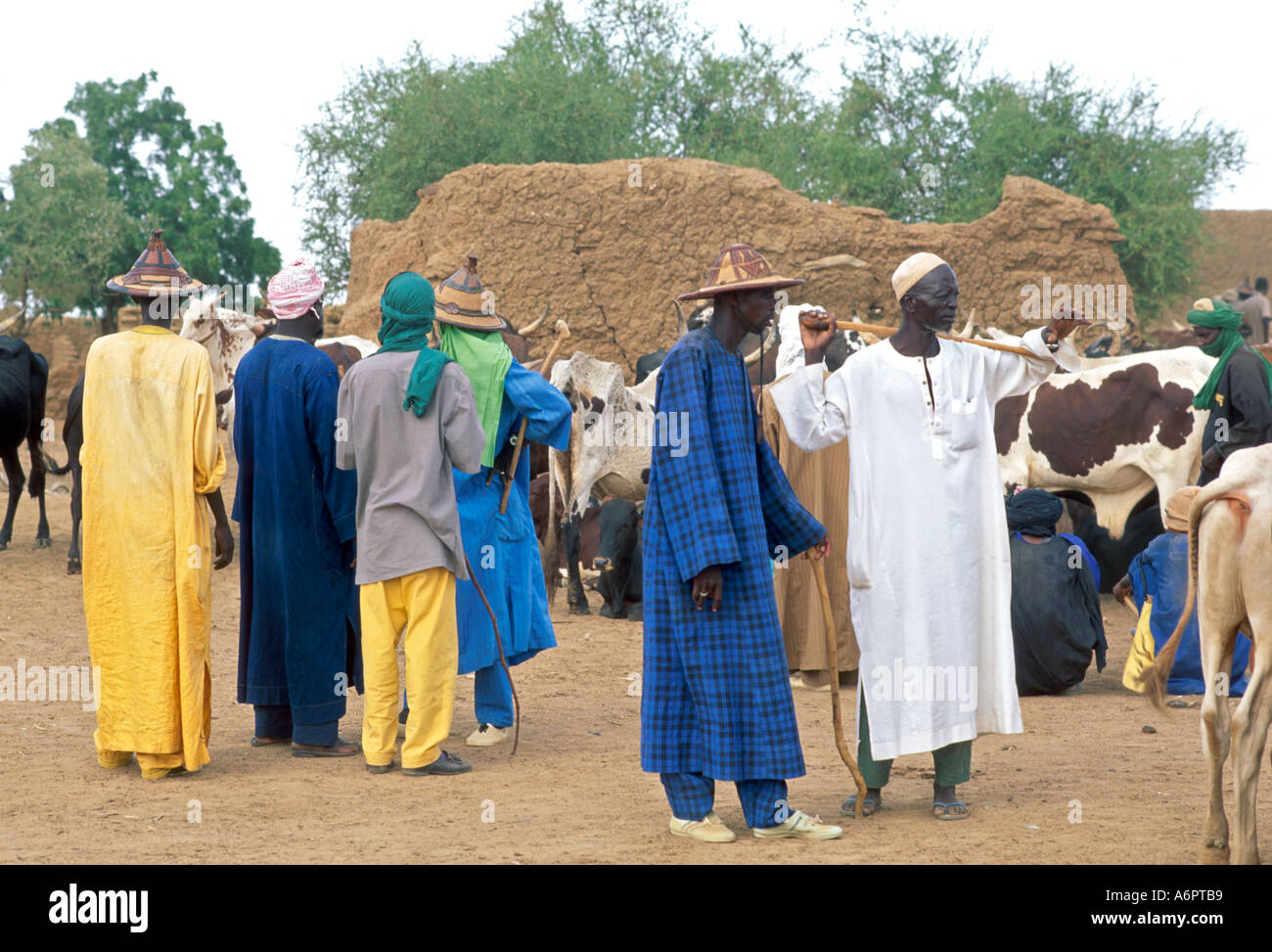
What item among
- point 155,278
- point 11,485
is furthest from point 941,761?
point 11,485

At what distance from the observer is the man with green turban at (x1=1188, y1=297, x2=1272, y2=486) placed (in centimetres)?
801

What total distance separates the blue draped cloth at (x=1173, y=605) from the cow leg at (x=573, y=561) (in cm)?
449

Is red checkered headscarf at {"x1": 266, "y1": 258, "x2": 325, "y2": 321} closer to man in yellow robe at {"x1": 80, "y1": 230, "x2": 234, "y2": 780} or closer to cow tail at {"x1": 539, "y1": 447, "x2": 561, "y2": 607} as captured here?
man in yellow robe at {"x1": 80, "y1": 230, "x2": 234, "y2": 780}

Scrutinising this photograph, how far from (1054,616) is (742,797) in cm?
337

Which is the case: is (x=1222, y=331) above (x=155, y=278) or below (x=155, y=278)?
below

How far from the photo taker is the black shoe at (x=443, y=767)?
5812mm

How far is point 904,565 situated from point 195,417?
3.00 metres

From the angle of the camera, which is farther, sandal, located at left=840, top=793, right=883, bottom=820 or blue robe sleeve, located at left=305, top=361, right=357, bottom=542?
blue robe sleeve, located at left=305, top=361, right=357, bottom=542

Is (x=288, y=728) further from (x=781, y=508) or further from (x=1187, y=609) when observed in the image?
(x=1187, y=609)

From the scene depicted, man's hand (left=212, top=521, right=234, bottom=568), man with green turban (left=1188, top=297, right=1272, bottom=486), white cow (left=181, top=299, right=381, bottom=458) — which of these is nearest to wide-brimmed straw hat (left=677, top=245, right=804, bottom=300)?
man's hand (left=212, top=521, right=234, bottom=568)

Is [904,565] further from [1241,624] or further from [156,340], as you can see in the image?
[156,340]

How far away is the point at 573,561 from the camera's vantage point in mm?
10711

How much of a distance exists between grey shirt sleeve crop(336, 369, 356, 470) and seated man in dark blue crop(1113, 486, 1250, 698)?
4.12 m

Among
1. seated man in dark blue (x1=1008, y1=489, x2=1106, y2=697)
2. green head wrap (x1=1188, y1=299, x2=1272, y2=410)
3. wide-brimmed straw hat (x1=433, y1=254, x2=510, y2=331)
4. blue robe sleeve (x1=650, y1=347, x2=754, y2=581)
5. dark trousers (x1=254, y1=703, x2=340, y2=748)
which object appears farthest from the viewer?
green head wrap (x1=1188, y1=299, x2=1272, y2=410)
